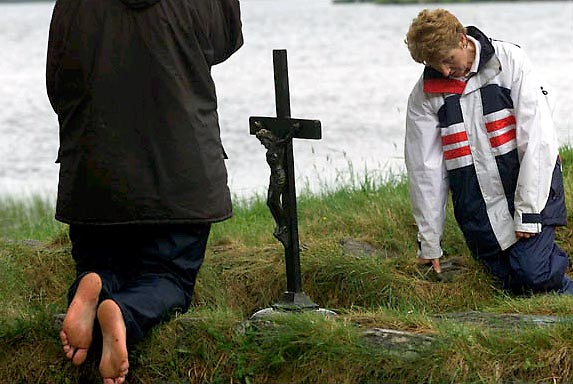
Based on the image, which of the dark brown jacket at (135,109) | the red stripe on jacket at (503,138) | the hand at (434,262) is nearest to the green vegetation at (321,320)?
the hand at (434,262)

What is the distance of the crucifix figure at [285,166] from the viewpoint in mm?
4730

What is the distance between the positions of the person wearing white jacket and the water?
3063 mm

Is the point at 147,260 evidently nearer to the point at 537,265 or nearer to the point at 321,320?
the point at 321,320

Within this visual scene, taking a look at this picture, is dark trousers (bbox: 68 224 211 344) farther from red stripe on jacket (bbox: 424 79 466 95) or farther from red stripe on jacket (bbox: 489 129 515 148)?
red stripe on jacket (bbox: 489 129 515 148)

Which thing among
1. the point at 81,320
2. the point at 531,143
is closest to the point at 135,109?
the point at 81,320

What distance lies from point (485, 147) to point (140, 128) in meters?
1.52

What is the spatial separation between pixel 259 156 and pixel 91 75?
7.90 m

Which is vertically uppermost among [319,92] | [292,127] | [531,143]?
[292,127]

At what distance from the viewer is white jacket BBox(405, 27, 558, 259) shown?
493 cm

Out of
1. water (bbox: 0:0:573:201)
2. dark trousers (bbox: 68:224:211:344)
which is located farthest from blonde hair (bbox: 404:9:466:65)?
water (bbox: 0:0:573:201)

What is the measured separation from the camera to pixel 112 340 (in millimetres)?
4113

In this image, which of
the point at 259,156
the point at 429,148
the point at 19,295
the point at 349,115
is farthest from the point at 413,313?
the point at 349,115

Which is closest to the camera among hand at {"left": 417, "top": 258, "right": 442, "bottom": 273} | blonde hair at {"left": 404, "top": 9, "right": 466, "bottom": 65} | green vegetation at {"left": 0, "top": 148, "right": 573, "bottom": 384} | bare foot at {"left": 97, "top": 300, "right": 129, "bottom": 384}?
green vegetation at {"left": 0, "top": 148, "right": 573, "bottom": 384}

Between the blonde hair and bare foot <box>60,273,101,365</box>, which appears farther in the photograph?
the blonde hair
